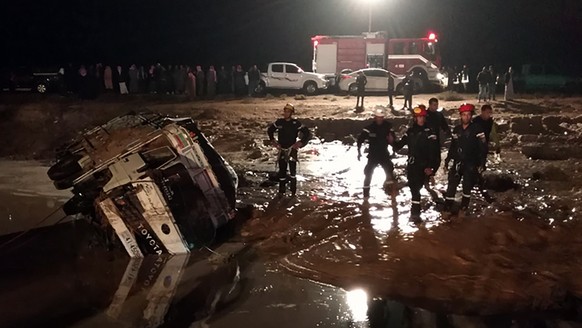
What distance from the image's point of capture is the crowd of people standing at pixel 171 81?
24.3 m

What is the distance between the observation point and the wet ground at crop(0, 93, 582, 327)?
5953 mm

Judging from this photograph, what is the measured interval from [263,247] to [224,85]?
18.1 m

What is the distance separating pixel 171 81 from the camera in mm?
24734

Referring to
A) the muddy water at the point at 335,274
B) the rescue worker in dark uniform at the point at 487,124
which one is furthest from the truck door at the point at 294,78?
the muddy water at the point at 335,274

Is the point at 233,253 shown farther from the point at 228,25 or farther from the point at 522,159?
the point at 228,25

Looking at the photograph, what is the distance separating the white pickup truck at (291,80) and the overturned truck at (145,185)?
18.4m

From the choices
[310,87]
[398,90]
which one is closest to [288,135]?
[398,90]

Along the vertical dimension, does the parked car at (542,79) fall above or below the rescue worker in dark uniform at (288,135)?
above

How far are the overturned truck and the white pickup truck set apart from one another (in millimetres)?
18414

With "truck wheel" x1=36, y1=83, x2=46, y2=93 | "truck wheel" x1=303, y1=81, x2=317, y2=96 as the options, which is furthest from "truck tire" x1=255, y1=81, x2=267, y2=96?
"truck wheel" x1=36, y1=83, x2=46, y2=93

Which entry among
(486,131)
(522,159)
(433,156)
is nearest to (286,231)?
(433,156)

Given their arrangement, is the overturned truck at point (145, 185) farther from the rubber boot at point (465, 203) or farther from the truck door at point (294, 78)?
the truck door at point (294, 78)

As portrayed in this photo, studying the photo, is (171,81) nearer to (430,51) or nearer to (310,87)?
(310,87)

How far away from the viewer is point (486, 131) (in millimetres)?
9227
